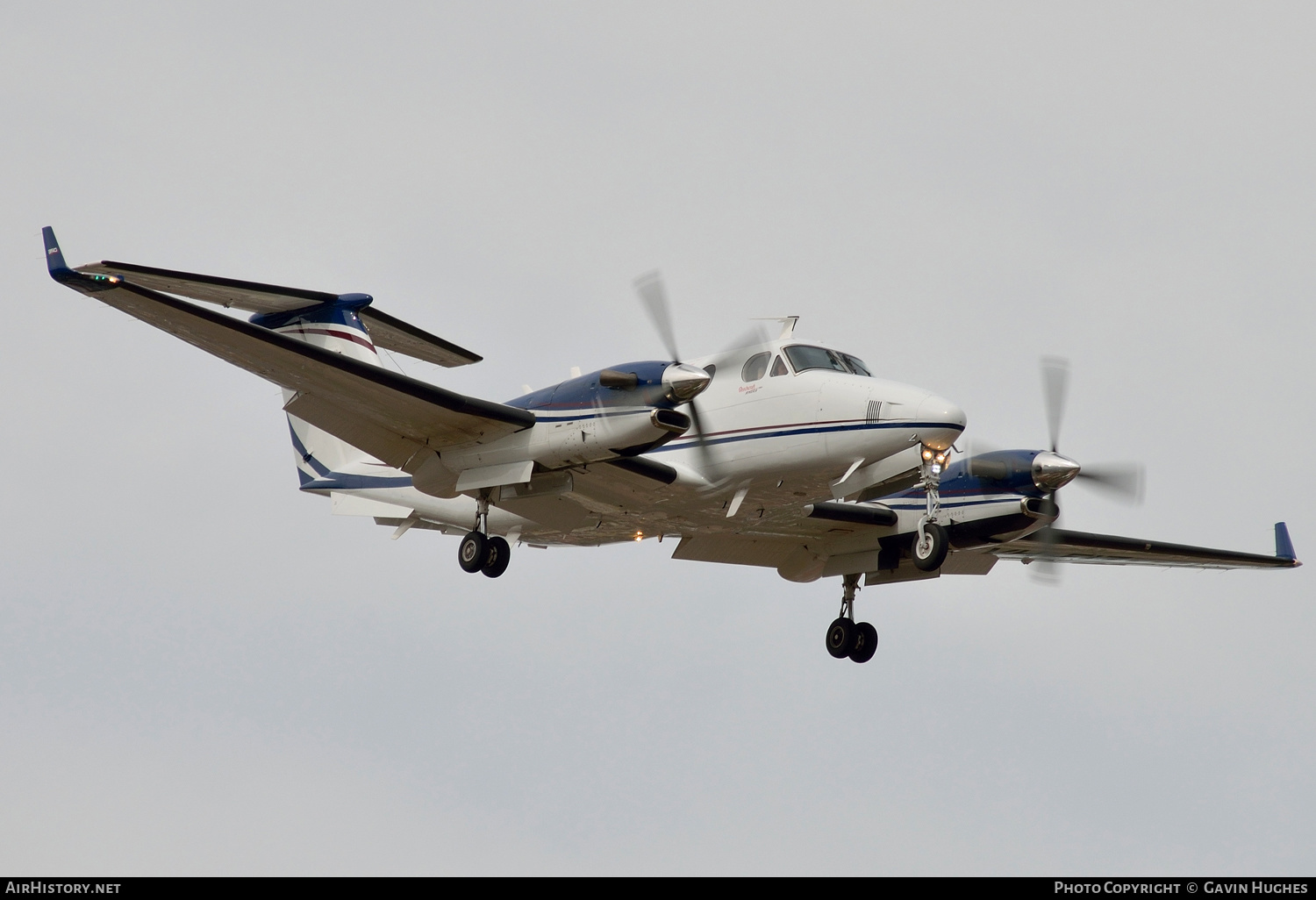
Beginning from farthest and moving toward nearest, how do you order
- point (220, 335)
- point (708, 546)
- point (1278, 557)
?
point (1278, 557)
point (708, 546)
point (220, 335)

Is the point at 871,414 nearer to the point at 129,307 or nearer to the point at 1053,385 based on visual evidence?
the point at 1053,385

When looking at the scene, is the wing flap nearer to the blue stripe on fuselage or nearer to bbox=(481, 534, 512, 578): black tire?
the blue stripe on fuselage

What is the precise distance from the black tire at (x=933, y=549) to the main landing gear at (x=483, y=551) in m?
5.56

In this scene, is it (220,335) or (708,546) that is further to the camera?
(708,546)

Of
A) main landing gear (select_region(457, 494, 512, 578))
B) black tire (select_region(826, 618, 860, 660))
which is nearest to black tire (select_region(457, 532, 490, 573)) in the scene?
main landing gear (select_region(457, 494, 512, 578))

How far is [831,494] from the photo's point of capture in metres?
19.1

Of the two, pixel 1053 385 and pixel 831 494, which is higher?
pixel 1053 385

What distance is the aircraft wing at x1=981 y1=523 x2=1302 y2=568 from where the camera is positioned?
942 inches

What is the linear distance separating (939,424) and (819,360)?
1.92 m

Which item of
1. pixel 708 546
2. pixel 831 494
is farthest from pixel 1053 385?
pixel 708 546

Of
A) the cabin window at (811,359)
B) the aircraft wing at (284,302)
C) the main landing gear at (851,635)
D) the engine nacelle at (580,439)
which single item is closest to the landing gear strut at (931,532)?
the cabin window at (811,359)

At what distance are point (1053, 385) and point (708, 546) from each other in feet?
19.5

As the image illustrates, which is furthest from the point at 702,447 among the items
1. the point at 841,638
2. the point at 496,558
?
the point at 841,638

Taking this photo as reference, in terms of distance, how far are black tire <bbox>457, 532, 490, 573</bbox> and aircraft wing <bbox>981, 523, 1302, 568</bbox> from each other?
29.3 feet
